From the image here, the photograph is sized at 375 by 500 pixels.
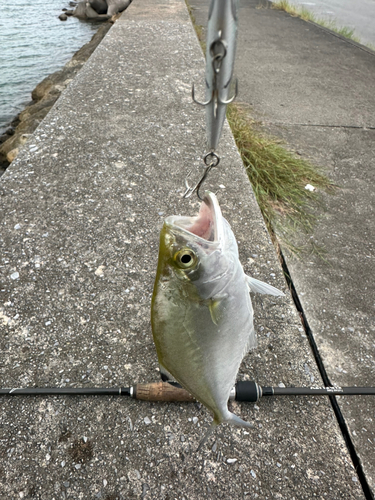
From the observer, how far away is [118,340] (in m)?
1.99

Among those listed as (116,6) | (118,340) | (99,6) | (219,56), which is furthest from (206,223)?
(99,6)

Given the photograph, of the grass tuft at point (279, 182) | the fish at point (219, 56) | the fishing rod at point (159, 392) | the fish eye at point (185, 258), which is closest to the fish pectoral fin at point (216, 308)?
the fish eye at point (185, 258)

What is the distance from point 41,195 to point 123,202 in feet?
2.11

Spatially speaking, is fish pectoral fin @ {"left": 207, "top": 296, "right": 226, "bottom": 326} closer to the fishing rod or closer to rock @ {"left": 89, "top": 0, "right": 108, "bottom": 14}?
the fishing rod

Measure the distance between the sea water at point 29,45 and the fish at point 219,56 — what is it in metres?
7.85

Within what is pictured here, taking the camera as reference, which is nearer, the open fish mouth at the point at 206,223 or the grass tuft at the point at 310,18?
the open fish mouth at the point at 206,223

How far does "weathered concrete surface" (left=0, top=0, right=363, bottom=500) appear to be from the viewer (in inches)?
60.3

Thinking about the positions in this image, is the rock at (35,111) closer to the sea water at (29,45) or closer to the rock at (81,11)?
the sea water at (29,45)

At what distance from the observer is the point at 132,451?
1.59 m

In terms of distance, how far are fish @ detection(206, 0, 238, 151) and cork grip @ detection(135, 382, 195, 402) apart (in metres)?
1.18

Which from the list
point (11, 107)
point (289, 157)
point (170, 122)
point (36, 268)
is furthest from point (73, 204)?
point (11, 107)

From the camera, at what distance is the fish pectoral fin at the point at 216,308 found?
1203 millimetres

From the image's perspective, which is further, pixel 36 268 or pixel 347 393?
pixel 36 268

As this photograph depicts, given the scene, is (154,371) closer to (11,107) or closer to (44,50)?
(11,107)
